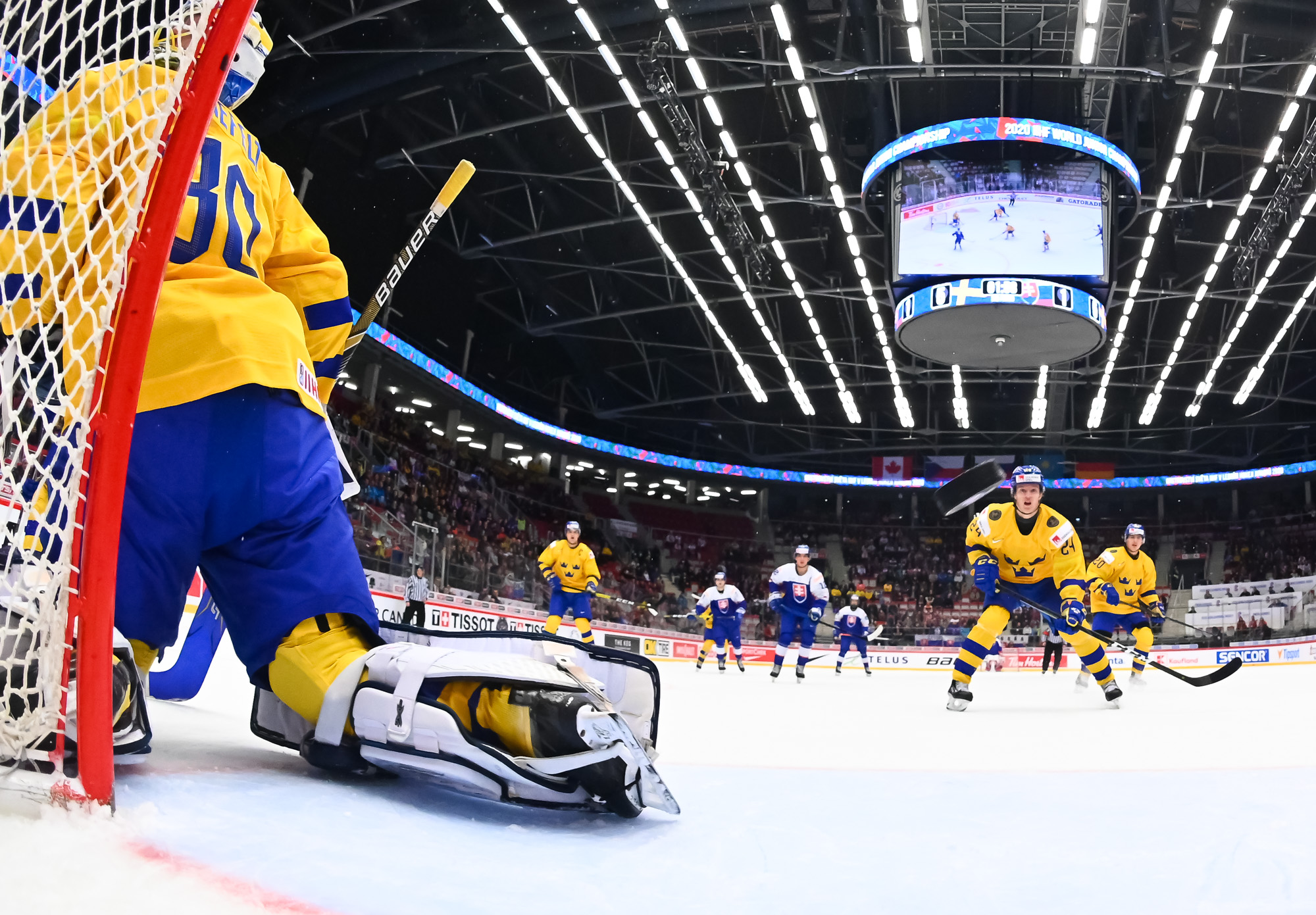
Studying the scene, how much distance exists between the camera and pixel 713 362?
23.2 metres

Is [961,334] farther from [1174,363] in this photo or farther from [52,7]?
[52,7]

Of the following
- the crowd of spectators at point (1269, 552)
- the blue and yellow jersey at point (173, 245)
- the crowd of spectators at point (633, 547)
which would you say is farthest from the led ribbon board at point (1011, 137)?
the crowd of spectators at point (1269, 552)

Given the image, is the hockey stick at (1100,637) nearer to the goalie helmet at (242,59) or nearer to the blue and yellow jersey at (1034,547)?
the blue and yellow jersey at (1034,547)

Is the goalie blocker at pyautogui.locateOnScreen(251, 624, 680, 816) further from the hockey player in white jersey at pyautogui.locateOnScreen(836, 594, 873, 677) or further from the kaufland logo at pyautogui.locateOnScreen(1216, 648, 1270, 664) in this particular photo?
the kaufland logo at pyautogui.locateOnScreen(1216, 648, 1270, 664)

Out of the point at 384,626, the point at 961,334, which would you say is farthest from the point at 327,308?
the point at 961,334

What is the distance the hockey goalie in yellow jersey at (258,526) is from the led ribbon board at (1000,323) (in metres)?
10.7

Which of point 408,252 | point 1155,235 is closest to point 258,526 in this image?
point 408,252

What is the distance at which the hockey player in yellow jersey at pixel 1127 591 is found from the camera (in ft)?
32.6

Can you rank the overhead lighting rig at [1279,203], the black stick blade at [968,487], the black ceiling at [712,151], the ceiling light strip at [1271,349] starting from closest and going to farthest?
1. the black stick blade at [968,487]
2. the black ceiling at [712,151]
3. the overhead lighting rig at [1279,203]
4. the ceiling light strip at [1271,349]

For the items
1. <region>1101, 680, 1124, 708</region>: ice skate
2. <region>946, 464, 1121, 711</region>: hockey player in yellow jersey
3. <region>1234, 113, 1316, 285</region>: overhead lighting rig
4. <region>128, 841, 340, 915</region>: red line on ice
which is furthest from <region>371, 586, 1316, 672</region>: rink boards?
<region>128, 841, 340, 915</region>: red line on ice

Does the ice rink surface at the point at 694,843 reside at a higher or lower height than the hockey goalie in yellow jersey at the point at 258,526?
lower

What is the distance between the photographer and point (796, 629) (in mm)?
11945

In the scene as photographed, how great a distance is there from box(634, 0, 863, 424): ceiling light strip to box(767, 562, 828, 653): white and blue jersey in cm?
515

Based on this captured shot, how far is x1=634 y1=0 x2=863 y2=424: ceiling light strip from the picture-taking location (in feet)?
34.3
